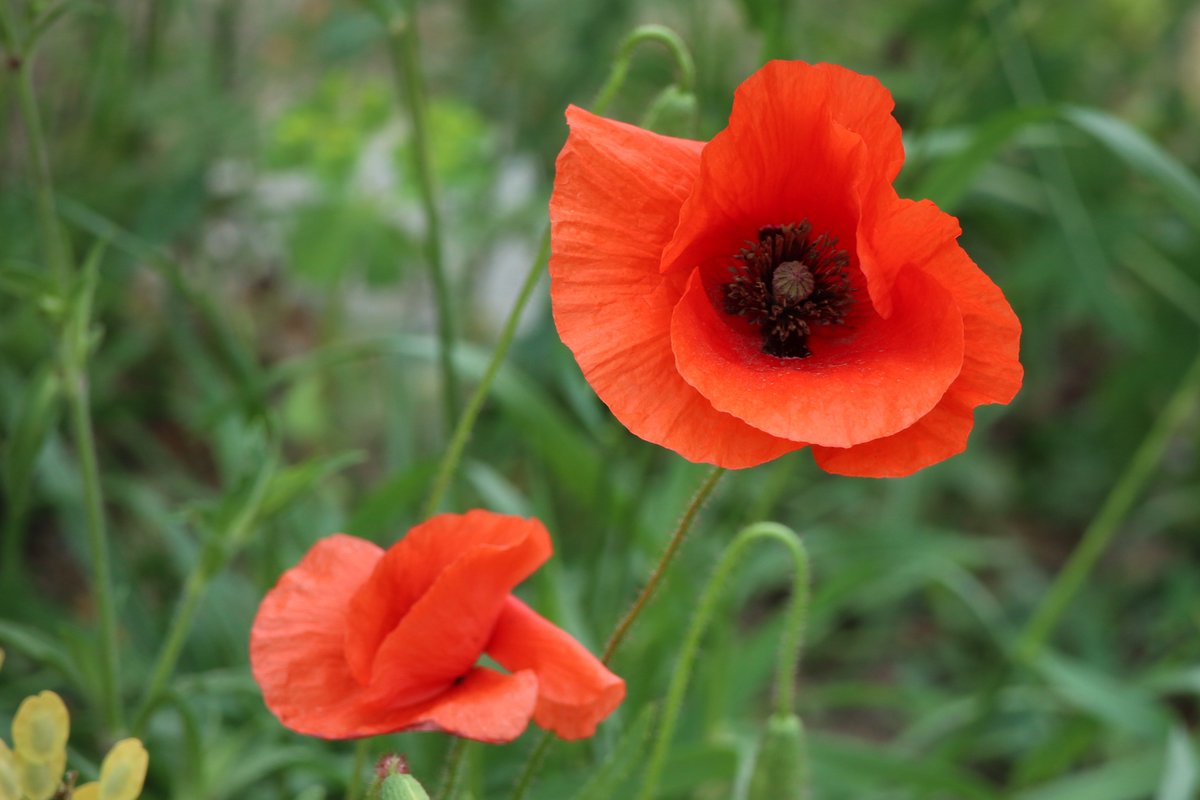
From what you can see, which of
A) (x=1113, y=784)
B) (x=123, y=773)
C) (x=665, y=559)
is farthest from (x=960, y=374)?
(x=1113, y=784)

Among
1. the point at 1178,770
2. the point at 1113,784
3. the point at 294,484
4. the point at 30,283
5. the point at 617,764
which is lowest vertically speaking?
the point at 1113,784

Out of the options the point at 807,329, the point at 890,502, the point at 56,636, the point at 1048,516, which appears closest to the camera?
the point at 807,329

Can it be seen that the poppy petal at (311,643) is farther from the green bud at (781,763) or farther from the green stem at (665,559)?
the green bud at (781,763)

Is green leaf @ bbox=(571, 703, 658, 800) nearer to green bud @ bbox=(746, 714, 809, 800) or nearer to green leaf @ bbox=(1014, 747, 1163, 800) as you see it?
green bud @ bbox=(746, 714, 809, 800)

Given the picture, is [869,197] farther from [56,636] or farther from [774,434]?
[56,636]

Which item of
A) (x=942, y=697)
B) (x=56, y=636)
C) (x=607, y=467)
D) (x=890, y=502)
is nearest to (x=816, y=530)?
(x=890, y=502)

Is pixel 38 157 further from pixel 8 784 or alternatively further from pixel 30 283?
pixel 8 784
